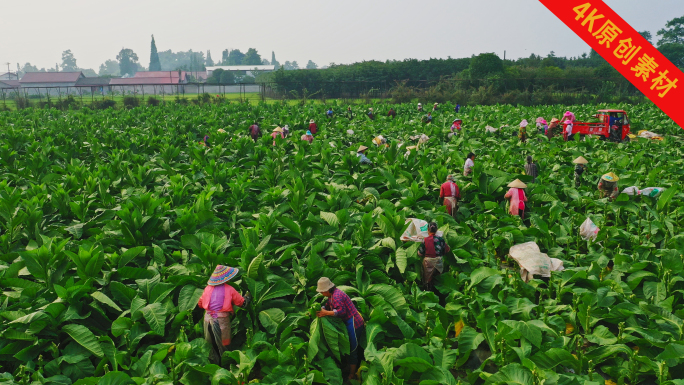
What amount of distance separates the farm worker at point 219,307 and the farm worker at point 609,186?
8.51 metres

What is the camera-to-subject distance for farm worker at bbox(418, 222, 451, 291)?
6.78 metres

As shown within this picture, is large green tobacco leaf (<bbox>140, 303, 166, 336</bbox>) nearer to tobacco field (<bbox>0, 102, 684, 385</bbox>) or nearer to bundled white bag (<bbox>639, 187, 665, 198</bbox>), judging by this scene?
tobacco field (<bbox>0, 102, 684, 385</bbox>)

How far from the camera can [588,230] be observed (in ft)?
26.4

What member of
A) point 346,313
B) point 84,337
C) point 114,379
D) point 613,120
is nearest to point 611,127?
point 613,120

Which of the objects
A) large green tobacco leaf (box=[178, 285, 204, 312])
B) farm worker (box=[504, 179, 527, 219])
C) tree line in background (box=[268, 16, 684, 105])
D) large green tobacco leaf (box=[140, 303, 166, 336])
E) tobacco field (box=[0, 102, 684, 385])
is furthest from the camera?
tree line in background (box=[268, 16, 684, 105])

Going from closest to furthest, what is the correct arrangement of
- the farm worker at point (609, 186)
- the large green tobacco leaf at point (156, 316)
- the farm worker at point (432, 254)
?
the large green tobacco leaf at point (156, 316), the farm worker at point (432, 254), the farm worker at point (609, 186)

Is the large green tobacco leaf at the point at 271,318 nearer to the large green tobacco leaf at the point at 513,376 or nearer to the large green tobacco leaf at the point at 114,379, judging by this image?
the large green tobacco leaf at the point at 114,379

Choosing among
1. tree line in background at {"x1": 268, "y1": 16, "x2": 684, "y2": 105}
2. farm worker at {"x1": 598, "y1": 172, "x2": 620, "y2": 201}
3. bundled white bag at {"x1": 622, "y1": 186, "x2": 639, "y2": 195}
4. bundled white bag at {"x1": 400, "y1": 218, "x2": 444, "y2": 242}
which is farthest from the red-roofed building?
bundled white bag at {"x1": 622, "y1": 186, "x2": 639, "y2": 195}

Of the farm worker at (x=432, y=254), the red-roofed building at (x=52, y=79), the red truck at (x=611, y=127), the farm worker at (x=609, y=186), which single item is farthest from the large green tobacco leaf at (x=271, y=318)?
the red-roofed building at (x=52, y=79)

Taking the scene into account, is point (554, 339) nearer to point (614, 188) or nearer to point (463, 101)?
point (614, 188)

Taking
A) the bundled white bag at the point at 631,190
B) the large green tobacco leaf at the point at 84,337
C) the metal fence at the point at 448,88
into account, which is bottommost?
the large green tobacco leaf at the point at 84,337

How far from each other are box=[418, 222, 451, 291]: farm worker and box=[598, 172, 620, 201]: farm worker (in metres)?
5.36

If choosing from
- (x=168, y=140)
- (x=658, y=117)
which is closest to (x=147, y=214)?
(x=168, y=140)

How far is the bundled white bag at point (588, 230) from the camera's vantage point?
797 centimetres
